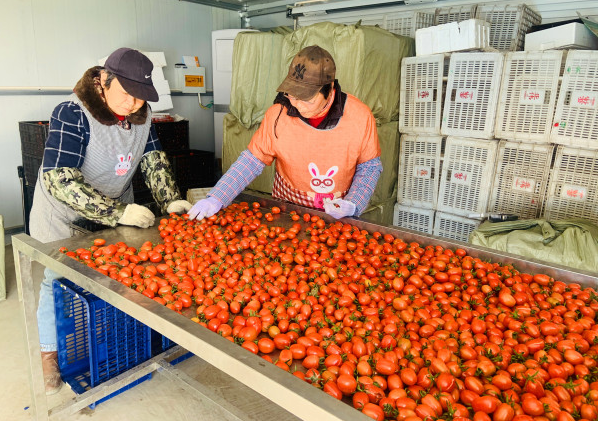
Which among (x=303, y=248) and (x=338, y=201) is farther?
(x=338, y=201)

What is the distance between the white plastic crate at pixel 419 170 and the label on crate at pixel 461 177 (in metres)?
0.18

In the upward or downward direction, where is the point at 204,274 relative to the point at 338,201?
downward

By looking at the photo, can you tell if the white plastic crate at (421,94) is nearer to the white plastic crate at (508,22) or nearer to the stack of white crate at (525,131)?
the stack of white crate at (525,131)

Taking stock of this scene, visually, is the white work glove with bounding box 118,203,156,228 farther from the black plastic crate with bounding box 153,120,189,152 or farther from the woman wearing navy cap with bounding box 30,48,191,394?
the black plastic crate with bounding box 153,120,189,152

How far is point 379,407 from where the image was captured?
48.4 inches

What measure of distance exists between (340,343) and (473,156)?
3337 millimetres

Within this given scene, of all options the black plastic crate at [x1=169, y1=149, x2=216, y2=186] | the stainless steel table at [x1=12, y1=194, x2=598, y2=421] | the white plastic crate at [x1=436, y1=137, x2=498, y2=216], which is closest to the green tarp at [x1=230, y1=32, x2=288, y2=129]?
the black plastic crate at [x1=169, y1=149, x2=216, y2=186]

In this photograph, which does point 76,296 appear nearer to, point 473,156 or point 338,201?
point 338,201

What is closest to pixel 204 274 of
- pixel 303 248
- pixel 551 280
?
pixel 303 248

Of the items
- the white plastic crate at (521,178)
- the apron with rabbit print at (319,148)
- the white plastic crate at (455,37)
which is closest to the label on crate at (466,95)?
the white plastic crate at (455,37)

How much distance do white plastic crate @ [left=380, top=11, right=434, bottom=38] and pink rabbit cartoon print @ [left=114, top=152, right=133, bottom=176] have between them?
3731 mm

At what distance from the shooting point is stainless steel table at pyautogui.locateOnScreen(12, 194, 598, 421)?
4.00 ft

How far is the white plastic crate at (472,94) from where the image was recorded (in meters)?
4.11

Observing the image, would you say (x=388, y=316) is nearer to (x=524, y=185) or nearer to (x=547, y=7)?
(x=524, y=185)
